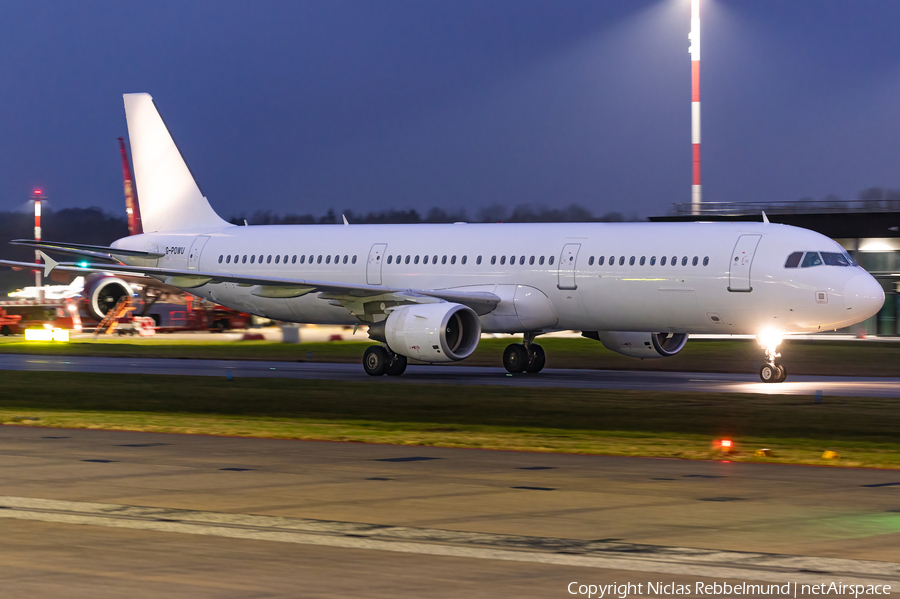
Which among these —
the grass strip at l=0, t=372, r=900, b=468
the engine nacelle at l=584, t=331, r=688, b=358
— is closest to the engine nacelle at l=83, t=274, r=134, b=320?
the grass strip at l=0, t=372, r=900, b=468

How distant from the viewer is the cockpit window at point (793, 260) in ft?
85.9

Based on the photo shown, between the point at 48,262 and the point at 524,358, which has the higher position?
the point at 48,262

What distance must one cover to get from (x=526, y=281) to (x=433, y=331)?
3463 mm

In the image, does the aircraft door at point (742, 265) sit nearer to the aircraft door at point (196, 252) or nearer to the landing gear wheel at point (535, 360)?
the landing gear wheel at point (535, 360)

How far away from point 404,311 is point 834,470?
1571 cm

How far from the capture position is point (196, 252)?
35.8 metres

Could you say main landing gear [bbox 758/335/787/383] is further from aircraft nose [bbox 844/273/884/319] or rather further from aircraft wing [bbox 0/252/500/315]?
aircraft wing [bbox 0/252/500/315]

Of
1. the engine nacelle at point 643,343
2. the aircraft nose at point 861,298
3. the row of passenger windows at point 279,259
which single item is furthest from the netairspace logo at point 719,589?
the row of passenger windows at point 279,259

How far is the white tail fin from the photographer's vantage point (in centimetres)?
3743

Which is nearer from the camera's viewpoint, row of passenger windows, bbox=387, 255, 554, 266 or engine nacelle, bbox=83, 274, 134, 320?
row of passenger windows, bbox=387, 255, 554, 266

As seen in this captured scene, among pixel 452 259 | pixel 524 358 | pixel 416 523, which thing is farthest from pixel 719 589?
pixel 452 259

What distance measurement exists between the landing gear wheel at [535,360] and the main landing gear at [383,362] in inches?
137

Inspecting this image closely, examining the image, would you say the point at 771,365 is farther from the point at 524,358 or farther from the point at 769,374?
the point at 524,358

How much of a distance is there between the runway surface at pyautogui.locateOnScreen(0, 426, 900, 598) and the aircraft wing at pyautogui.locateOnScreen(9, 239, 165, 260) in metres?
18.4
